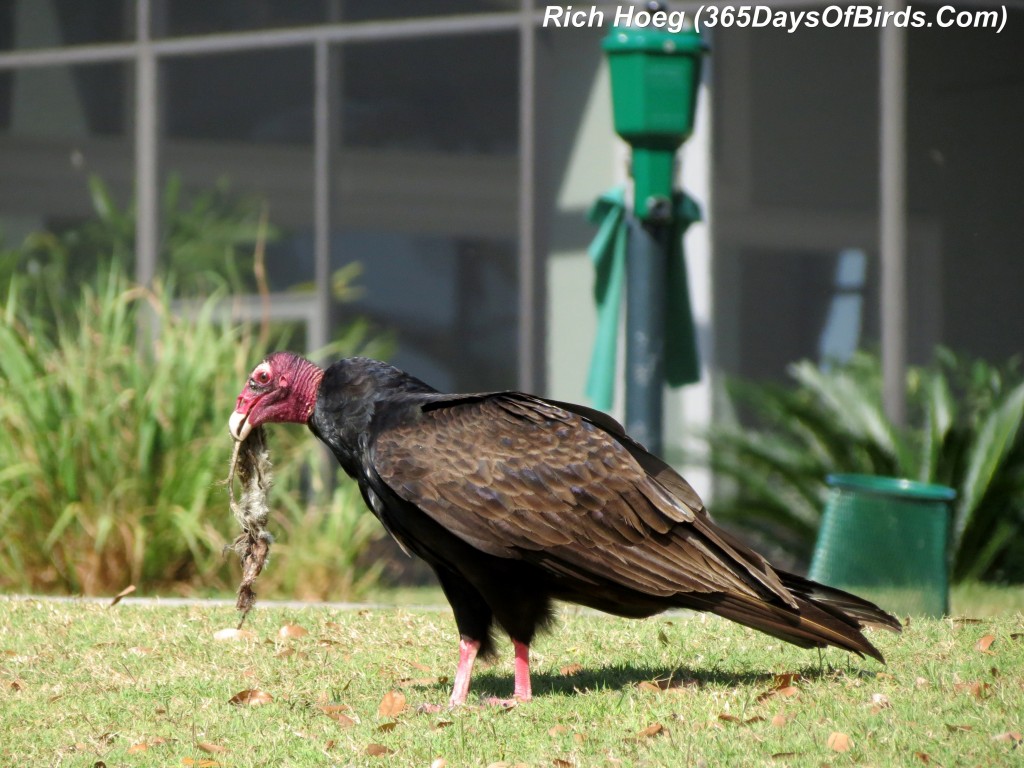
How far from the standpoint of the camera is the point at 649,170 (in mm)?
6789

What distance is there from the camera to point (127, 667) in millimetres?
5363

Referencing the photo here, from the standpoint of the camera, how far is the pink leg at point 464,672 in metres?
4.62

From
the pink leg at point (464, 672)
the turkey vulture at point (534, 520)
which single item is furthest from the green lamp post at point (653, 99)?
the pink leg at point (464, 672)

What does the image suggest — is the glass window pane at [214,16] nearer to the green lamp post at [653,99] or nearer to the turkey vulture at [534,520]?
the green lamp post at [653,99]

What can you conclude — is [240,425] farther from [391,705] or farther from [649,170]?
[649,170]

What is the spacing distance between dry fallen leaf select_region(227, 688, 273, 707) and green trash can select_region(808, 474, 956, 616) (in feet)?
9.43

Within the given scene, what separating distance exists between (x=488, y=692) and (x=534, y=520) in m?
0.85

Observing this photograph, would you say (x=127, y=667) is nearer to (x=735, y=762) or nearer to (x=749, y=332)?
(x=735, y=762)

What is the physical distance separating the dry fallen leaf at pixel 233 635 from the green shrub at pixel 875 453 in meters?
3.94

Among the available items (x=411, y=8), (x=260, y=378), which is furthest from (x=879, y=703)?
(x=411, y=8)

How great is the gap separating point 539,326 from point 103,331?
3069 mm

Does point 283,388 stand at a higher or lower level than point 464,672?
higher

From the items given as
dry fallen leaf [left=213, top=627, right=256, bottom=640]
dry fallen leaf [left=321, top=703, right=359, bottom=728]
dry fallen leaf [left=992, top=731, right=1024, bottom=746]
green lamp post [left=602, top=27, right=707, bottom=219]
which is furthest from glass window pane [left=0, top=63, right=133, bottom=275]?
dry fallen leaf [left=992, top=731, right=1024, bottom=746]

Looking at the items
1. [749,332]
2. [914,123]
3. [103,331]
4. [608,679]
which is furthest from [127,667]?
[914,123]
